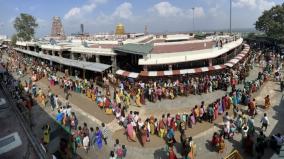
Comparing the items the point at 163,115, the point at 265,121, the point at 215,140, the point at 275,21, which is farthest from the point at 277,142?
the point at 275,21

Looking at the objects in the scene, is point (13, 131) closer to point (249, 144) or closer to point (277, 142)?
point (249, 144)

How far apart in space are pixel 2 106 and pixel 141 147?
9.24m

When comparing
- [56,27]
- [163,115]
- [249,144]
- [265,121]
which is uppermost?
[56,27]

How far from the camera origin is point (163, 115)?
12.8 metres

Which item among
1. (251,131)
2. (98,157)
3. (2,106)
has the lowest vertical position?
(98,157)

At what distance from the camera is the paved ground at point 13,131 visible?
8.59 metres

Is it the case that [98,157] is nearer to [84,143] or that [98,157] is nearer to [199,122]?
[84,143]

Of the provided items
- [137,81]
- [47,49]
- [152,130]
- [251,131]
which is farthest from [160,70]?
[47,49]

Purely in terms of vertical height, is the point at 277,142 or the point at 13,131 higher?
the point at 13,131

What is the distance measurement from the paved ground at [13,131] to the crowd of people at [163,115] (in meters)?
1.63

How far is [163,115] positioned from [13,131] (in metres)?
7.35

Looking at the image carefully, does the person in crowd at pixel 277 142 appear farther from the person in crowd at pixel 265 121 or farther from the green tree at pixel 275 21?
the green tree at pixel 275 21

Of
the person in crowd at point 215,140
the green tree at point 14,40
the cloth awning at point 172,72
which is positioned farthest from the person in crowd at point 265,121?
the green tree at point 14,40

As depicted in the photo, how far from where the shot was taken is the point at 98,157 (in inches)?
458
